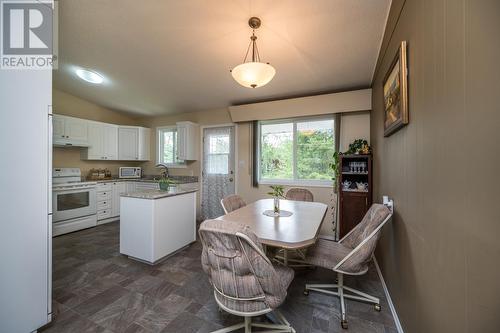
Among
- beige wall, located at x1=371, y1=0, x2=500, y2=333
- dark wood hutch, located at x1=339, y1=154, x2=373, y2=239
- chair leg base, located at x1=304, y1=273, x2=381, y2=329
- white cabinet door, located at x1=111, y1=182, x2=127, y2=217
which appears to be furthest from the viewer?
white cabinet door, located at x1=111, y1=182, x2=127, y2=217

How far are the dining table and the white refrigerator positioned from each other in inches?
54.4

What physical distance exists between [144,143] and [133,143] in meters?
0.26

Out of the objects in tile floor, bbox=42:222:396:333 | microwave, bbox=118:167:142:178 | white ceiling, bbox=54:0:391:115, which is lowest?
tile floor, bbox=42:222:396:333

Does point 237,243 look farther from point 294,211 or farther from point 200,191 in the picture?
point 200,191

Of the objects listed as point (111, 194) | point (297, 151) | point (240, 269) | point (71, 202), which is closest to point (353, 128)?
point (297, 151)

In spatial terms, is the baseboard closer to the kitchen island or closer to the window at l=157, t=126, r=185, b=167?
the kitchen island

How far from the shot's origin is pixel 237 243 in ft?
3.83

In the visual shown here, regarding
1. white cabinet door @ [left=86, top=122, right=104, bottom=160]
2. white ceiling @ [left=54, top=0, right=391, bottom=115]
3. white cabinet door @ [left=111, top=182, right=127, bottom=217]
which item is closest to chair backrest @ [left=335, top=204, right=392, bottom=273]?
white ceiling @ [left=54, top=0, right=391, bottom=115]

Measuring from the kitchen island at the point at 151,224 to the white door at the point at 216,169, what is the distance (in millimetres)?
1511

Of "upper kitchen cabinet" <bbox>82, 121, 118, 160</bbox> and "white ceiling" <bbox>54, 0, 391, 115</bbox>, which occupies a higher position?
"white ceiling" <bbox>54, 0, 391, 115</bbox>

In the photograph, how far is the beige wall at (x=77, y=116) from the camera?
425 centimetres

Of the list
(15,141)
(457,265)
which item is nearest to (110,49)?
(15,141)

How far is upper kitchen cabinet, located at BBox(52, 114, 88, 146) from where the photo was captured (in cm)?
388

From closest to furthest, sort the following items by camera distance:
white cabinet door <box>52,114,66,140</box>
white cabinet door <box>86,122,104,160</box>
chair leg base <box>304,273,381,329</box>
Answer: chair leg base <box>304,273,381,329</box> → white cabinet door <box>52,114,66,140</box> → white cabinet door <box>86,122,104,160</box>
